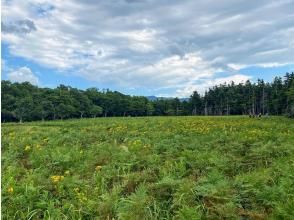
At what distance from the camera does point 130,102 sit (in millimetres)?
142125

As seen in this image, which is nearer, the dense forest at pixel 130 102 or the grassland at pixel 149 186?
the grassland at pixel 149 186

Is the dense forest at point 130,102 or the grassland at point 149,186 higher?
the dense forest at point 130,102

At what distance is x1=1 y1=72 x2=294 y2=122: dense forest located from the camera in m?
100

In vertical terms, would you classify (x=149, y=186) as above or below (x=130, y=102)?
below

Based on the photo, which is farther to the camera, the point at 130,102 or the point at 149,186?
the point at 130,102

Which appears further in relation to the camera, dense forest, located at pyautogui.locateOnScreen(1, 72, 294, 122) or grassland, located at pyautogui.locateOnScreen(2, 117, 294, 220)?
dense forest, located at pyautogui.locateOnScreen(1, 72, 294, 122)

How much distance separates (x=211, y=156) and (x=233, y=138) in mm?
4565

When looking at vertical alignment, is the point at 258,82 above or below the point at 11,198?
above

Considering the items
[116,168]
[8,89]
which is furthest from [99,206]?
[8,89]

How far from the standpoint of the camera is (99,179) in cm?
800

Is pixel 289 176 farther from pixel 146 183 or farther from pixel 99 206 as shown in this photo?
pixel 99 206

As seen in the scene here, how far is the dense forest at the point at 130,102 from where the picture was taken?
10038cm

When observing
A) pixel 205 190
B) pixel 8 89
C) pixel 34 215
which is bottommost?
pixel 34 215

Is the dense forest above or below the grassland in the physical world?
above
